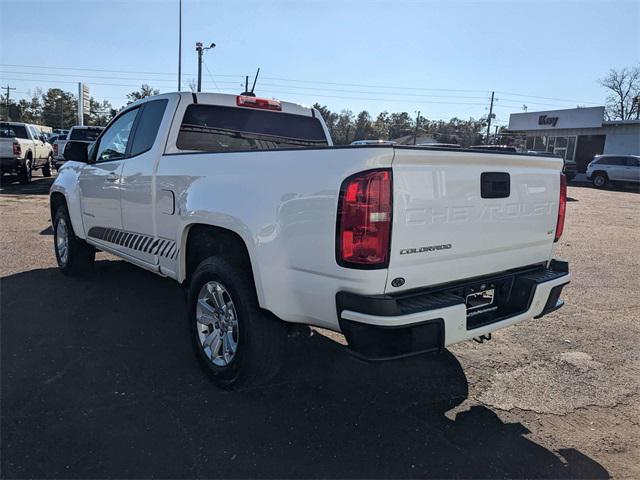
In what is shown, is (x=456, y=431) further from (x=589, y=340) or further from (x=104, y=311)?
(x=104, y=311)

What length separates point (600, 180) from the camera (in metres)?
26.6

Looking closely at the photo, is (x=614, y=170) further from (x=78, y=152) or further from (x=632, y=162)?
(x=78, y=152)

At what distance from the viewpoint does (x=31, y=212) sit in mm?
11086

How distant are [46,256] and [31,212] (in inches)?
193

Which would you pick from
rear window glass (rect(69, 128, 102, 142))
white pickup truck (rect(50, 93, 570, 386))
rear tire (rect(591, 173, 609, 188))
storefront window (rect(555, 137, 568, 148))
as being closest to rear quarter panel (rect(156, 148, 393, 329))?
white pickup truck (rect(50, 93, 570, 386))

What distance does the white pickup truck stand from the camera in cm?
247

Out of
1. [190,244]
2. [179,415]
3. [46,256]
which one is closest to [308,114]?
[190,244]

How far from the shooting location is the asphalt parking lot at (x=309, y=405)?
2.62m

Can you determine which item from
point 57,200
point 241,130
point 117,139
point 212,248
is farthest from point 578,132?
point 212,248

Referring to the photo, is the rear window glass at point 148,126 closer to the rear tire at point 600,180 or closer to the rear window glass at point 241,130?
the rear window glass at point 241,130

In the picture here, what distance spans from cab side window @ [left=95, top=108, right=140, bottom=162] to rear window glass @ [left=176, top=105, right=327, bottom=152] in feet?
2.69

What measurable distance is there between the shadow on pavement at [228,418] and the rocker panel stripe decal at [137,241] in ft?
2.43

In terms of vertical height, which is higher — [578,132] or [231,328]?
[578,132]

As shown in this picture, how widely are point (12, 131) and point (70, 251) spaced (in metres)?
14.1
